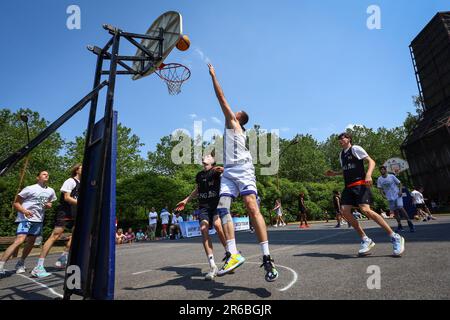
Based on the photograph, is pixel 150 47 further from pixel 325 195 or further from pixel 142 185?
pixel 325 195

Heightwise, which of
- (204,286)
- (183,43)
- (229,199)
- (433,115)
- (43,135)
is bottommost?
(204,286)

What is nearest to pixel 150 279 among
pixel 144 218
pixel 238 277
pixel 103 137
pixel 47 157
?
pixel 238 277

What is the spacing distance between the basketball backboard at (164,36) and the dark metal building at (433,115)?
110 ft

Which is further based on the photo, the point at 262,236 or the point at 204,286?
the point at 204,286

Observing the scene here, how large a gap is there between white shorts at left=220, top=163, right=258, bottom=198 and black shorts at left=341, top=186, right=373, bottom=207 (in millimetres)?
2425

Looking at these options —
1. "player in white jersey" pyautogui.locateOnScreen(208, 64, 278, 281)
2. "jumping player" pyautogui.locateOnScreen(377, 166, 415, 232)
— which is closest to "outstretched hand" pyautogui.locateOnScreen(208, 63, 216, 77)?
"player in white jersey" pyautogui.locateOnScreen(208, 64, 278, 281)

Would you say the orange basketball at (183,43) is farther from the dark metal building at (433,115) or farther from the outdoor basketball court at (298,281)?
the dark metal building at (433,115)

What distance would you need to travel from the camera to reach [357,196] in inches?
214

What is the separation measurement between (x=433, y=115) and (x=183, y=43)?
37.9m

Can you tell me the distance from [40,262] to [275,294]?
194 inches

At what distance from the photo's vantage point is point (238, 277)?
420cm

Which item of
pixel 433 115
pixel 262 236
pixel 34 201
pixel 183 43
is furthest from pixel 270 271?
pixel 433 115

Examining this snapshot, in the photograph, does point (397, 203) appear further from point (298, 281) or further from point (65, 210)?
point (65, 210)

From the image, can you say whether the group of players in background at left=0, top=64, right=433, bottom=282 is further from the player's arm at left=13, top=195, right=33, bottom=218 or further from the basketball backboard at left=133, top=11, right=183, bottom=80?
the basketball backboard at left=133, top=11, right=183, bottom=80
